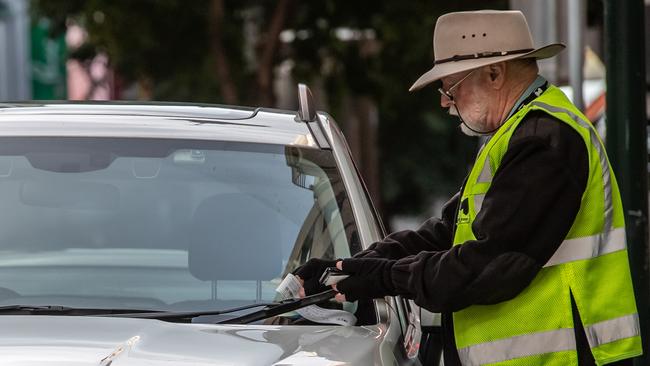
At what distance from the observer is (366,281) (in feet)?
12.3

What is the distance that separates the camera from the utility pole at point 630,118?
595 centimetres

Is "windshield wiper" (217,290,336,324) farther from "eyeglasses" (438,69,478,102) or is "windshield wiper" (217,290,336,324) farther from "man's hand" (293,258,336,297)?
"eyeglasses" (438,69,478,102)

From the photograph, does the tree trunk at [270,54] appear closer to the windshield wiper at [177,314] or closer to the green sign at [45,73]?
the windshield wiper at [177,314]

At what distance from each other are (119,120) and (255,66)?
14.1 m

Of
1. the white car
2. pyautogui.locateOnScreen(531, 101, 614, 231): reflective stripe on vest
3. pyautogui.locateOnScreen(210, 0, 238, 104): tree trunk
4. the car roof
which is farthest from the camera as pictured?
pyautogui.locateOnScreen(210, 0, 238, 104): tree trunk

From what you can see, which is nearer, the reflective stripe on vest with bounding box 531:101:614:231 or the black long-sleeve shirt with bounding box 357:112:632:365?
the black long-sleeve shirt with bounding box 357:112:632:365

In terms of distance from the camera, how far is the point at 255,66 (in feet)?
60.4

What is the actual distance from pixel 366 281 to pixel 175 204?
0.88m

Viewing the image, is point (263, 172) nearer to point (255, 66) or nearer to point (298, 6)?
point (298, 6)

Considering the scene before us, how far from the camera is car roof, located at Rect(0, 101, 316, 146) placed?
434 cm

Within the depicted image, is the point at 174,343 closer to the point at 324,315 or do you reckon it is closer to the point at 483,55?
the point at 324,315

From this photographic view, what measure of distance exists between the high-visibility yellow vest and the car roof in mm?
909

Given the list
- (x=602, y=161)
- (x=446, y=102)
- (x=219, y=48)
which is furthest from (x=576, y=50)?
(x=219, y=48)

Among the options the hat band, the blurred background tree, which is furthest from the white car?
the blurred background tree
